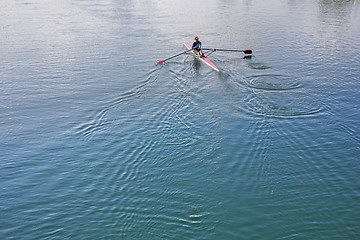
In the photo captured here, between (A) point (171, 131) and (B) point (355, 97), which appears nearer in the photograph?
(A) point (171, 131)

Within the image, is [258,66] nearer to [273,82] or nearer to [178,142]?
[273,82]

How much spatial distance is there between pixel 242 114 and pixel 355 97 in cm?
721

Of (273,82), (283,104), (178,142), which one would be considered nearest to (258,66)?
(273,82)

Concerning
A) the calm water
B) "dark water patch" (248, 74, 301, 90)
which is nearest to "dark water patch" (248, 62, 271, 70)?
the calm water

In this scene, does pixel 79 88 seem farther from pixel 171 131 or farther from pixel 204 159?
pixel 204 159

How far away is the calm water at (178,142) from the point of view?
30.3 ft

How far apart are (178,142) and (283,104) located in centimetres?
678

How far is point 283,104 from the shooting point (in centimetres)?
1591

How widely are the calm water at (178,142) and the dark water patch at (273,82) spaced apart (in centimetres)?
13

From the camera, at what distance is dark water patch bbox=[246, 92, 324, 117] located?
15102 millimetres

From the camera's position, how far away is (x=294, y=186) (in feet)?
34.4

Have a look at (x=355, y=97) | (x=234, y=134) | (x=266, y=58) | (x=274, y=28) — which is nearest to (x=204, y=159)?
(x=234, y=134)

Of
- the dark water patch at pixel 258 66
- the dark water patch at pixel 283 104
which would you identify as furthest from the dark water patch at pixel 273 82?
the dark water patch at pixel 258 66

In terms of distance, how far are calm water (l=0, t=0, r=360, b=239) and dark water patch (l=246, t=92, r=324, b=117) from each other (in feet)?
0.34
